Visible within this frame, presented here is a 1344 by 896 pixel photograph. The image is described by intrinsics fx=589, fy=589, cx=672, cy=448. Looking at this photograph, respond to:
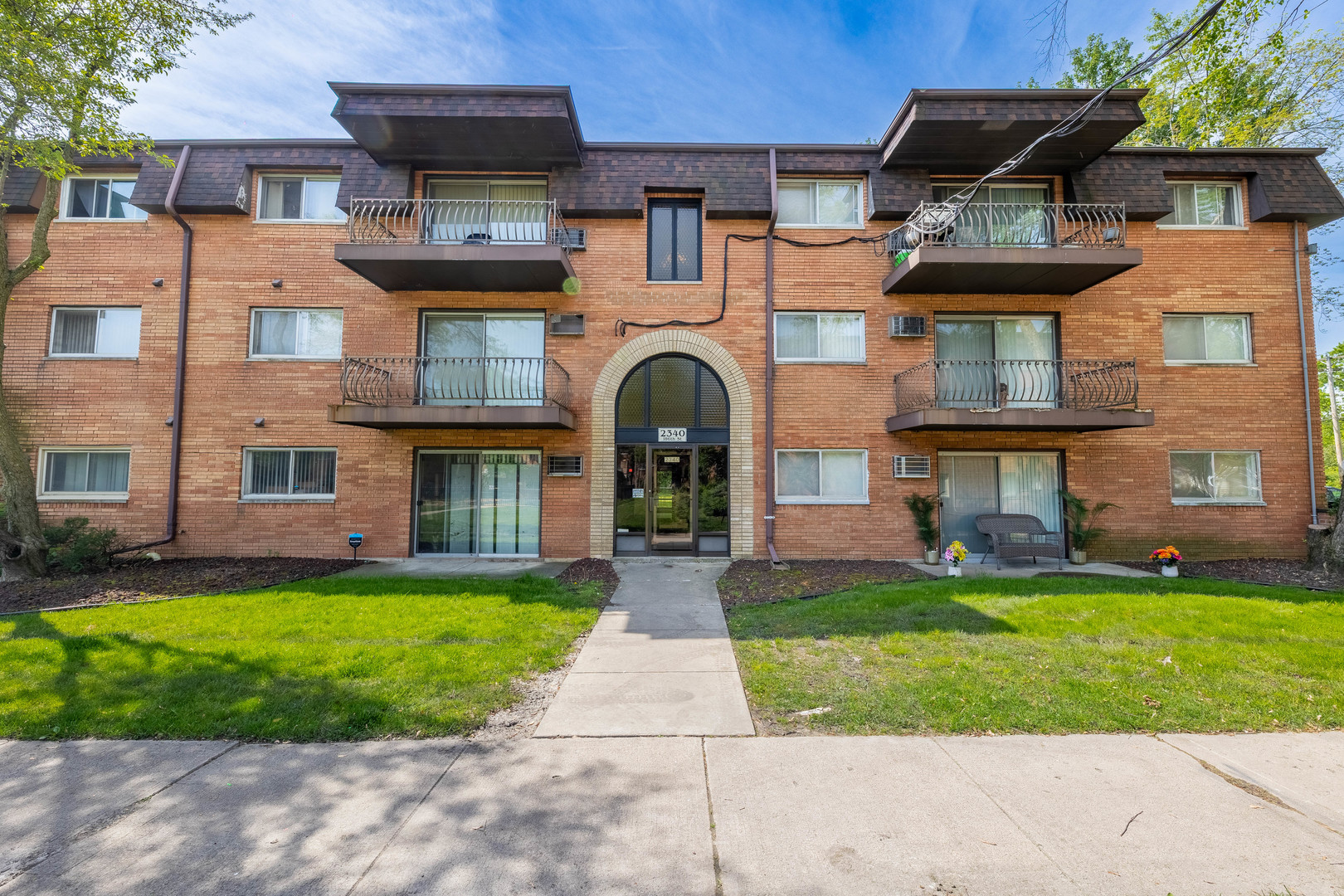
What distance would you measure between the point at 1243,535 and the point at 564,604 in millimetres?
12913

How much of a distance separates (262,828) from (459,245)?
9.26 m

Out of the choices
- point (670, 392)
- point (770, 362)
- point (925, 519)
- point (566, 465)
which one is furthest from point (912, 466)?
point (566, 465)

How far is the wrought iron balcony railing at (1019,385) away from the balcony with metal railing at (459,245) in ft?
23.2

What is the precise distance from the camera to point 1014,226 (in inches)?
465

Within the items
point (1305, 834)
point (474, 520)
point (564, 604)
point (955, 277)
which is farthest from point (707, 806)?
point (955, 277)

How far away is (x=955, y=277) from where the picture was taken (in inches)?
431

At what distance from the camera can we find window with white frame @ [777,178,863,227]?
11930 mm

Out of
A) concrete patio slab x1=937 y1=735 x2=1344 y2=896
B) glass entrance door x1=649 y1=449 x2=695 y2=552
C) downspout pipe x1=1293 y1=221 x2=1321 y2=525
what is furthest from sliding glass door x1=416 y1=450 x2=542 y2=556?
downspout pipe x1=1293 y1=221 x2=1321 y2=525

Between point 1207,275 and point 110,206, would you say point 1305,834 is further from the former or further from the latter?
point 110,206

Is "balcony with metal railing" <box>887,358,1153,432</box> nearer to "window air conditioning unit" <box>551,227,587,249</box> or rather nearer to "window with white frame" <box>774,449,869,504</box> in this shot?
"window with white frame" <box>774,449,869,504</box>

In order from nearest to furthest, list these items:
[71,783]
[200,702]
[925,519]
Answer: [71,783]
[200,702]
[925,519]

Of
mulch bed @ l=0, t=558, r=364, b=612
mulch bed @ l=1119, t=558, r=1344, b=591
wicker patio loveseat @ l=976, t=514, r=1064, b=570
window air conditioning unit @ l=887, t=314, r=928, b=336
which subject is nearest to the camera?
mulch bed @ l=0, t=558, r=364, b=612

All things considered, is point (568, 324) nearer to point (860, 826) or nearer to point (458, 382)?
point (458, 382)

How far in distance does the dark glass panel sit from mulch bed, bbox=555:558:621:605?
2957 mm
